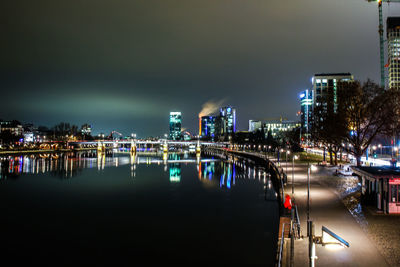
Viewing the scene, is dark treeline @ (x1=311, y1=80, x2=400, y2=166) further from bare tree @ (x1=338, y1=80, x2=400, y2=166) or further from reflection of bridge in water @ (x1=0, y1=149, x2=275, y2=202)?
reflection of bridge in water @ (x1=0, y1=149, x2=275, y2=202)

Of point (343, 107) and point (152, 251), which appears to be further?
point (343, 107)

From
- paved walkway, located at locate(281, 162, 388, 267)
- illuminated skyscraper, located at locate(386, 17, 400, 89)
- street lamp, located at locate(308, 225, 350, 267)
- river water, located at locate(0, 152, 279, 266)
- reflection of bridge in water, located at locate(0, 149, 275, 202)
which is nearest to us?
paved walkway, located at locate(281, 162, 388, 267)

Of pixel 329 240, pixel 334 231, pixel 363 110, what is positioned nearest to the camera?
pixel 329 240

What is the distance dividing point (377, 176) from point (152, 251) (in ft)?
43.3

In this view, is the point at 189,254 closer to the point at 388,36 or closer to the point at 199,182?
the point at 199,182

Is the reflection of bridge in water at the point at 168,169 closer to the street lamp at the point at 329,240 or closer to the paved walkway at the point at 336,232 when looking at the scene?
the paved walkway at the point at 336,232

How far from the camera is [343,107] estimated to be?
36344 millimetres

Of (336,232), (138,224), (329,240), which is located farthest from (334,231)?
(138,224)

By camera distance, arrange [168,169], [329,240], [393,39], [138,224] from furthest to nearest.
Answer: [393,39]
[168,169]
[138,224]
[329,240]

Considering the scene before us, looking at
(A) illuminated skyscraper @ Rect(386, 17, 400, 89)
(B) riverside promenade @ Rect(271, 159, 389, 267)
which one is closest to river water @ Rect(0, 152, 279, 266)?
(B) riverside promenade @ Rect(271, 159, 389, 267)

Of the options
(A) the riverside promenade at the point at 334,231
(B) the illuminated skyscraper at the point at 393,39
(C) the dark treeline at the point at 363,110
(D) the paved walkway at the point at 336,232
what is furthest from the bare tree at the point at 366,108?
(B) the illuminated skyscraper at the point at 393,39

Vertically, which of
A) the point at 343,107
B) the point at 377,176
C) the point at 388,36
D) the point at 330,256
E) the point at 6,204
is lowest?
the point at 6,204

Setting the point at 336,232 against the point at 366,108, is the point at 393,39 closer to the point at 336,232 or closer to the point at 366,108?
the point at 366,108

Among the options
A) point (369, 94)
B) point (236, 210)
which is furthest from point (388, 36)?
point (236, 210)
